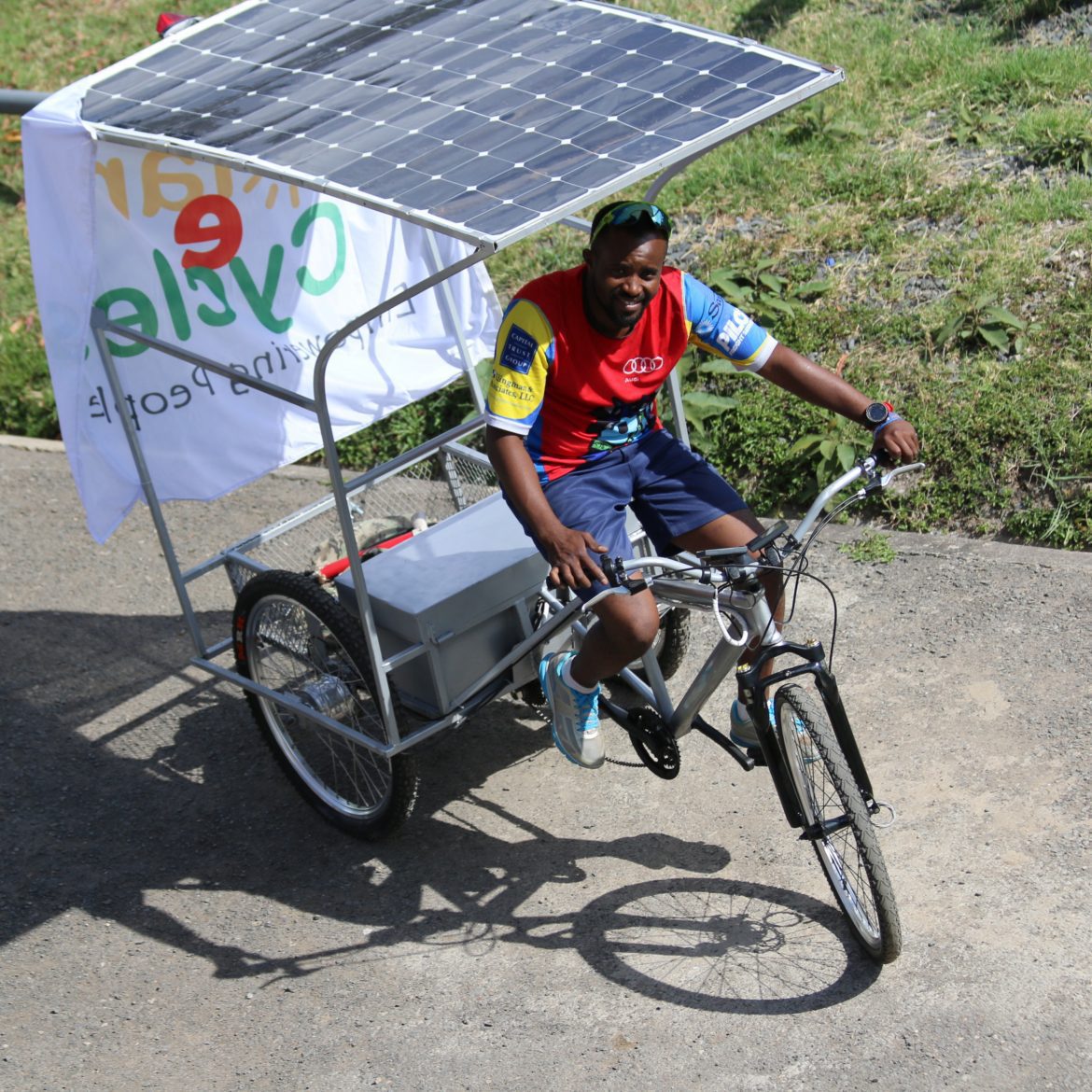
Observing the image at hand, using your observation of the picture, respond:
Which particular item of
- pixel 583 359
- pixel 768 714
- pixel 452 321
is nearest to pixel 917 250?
pixel 452 321

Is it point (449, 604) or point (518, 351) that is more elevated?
point (518, 351)

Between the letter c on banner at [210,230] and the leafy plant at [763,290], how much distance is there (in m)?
2.54

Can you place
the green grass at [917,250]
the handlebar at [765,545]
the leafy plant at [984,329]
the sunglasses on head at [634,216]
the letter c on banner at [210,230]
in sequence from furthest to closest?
1. the leafy plant at [984,329]
2. the green grass at [917,250]
3. the letter c on banner at [210,230]
4. the sunglasses on head at [634,216]
5. the handlebar at [765,545]

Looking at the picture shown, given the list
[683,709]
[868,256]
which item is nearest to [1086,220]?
[868,256]

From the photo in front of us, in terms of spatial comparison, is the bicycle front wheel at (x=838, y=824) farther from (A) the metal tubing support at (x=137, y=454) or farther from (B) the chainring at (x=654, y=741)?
(A) the metal tubing support at (x=137, y=454)

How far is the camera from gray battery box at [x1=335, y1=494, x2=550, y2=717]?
157 inches

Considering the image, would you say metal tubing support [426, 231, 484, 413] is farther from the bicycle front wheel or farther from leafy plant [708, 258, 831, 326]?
the bicycle front wheel

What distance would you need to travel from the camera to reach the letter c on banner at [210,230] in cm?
454

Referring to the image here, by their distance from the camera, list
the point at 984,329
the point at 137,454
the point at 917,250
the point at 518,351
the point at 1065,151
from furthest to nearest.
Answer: the point at 1065,151 → the point at 917,250 → the point at 984,329 → the point at 137,454 → the point at 518,351

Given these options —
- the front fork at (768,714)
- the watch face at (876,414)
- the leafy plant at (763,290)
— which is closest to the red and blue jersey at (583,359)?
the watch face at (876,414)

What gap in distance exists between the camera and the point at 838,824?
335 centimetres

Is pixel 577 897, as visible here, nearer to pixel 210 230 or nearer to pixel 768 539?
pixel 768 539

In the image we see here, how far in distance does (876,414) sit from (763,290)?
3.09 metres

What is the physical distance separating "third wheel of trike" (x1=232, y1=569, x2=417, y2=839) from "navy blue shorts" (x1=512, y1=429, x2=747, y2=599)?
79cm
